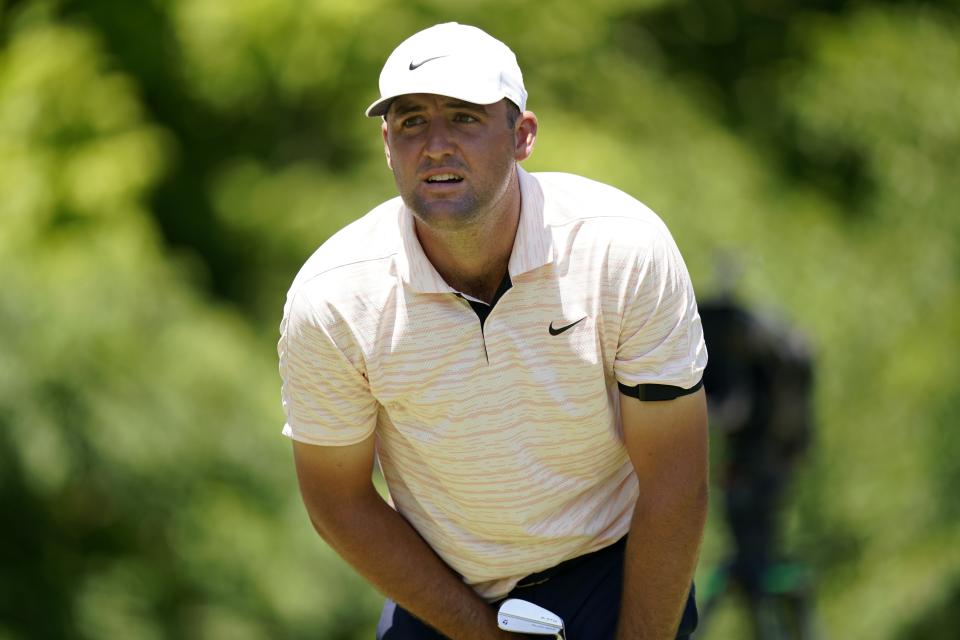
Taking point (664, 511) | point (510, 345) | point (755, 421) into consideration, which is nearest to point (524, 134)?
point (510, 345)

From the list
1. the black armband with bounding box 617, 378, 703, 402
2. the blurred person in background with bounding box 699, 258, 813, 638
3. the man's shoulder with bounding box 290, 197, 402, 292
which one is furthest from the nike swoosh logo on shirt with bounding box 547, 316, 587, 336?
the blurred person in background with bounding box 699, 258, 813, 638

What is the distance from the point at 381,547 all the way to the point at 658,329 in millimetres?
461

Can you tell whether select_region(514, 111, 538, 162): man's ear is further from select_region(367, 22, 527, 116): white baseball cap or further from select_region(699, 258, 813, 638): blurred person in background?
select_region(699, 258, 813, 638): blurred person in background

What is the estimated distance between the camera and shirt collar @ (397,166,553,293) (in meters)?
1.61

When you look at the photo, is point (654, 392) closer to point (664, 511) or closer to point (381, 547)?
point (664, 511)

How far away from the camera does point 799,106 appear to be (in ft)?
22.0

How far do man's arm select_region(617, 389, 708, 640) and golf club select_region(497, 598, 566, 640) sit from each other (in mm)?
103

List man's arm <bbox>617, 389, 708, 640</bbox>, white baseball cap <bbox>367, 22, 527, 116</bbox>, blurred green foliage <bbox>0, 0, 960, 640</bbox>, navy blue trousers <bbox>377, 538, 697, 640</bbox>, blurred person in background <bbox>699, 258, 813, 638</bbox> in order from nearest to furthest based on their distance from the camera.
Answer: white baseball cap <bbox>367, 22, 527, 116</bbox>, man's arm <bbox>617, 389, 708, 640</bbox>, navy blue trousers <bbox>377, 538, 697, 640</bbox>, blurred person in background <bbox>699, 258, 813, 638</bbox>, blurred green foliage <bbox>0, 0, 960, 640</bbox>

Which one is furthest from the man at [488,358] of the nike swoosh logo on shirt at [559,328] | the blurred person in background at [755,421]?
the blurred person in background at [755,421]

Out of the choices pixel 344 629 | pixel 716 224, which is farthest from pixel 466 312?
pixel 716 224

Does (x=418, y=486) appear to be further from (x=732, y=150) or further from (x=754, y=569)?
(x=732, y=150)

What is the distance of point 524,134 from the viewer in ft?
5.54

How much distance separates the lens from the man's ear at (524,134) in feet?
5.47

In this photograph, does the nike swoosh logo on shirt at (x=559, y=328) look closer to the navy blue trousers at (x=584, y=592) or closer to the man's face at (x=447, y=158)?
the man's face at (x=447, y=158)
